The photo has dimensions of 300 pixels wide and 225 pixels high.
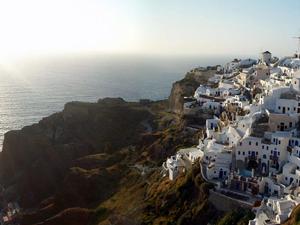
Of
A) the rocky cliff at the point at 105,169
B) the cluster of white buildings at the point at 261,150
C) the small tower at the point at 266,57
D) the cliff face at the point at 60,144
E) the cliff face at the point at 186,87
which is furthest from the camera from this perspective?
the cliff face at the point at 186,87

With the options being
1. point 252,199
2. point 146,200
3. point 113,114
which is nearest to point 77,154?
point 113,114

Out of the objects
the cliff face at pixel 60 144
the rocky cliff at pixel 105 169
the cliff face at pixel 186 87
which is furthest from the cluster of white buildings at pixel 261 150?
the cliff face at pixel 186 87

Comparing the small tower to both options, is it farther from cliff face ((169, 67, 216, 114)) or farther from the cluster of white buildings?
the cluster of white buildings

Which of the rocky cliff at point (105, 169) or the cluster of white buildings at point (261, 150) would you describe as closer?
the cluster of white buildings at point (261, 150)

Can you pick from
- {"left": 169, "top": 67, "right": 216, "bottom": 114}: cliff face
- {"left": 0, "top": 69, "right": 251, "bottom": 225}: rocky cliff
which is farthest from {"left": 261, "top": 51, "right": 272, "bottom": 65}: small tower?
{"left": 0, "top": 69, "right": 251, "bottom": 225}: rocky cliff

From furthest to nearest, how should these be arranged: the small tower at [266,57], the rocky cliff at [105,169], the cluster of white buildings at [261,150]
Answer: the small tower at [266,57] < the rocky cliff at [105,169] < the cluster of white buildings at [261,150]

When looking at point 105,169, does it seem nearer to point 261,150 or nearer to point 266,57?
point 261,150

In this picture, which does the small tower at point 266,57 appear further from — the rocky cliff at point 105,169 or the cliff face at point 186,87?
the rocky cliff at point 105,169
